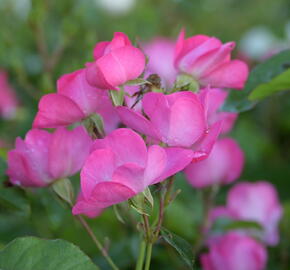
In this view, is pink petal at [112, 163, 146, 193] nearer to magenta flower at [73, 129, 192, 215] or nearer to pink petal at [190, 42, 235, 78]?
magenta flower at [73, 129, 192, 215]

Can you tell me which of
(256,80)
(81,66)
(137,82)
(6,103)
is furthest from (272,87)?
(6,103)

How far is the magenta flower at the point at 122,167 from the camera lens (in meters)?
0.46

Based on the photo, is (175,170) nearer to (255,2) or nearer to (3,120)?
(3,120)

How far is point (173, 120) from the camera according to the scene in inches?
19.5

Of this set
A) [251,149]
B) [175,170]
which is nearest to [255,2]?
[251,149]

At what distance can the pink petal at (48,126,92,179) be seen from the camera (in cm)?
56

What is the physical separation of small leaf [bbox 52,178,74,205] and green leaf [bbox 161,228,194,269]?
0.11 metres

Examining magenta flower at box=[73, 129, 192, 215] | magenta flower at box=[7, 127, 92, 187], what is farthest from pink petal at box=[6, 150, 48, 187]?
magenta flower at box=[73, 129, 192, 215]

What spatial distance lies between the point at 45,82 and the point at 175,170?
0.42m

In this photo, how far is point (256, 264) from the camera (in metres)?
0.75

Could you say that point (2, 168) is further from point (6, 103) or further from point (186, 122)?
point (6, 103)

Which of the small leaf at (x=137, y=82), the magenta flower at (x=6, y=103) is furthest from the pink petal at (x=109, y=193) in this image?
the magenta flower at (x=6, y=103)

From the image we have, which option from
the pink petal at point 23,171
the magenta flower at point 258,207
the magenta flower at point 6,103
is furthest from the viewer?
the magenta flower at point 6,103

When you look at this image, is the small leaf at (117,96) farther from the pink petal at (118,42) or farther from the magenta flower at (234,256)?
the magenta flower at (234,256)
